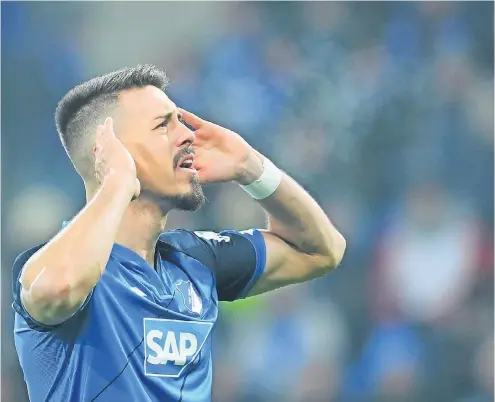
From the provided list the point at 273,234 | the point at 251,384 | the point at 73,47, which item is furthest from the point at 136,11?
the point at 273,234

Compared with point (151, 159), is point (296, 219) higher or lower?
lower

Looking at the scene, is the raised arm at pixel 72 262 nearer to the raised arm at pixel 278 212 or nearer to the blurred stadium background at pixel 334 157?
the raised arm at pixel 278 212

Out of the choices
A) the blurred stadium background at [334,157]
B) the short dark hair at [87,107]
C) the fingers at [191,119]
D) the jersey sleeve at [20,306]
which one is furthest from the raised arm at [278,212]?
the blurred stadium background at [334,157]

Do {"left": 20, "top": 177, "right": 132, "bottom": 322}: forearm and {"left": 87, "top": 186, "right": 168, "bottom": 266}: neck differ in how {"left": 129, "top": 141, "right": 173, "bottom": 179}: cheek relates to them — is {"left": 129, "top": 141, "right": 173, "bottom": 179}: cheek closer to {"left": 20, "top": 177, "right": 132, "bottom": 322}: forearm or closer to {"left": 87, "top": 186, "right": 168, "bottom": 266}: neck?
{"left": 87, "top": 186, "right": 168, "bottom": 266}: neck

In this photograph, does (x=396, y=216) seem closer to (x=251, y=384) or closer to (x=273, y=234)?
(x=251, y=384)

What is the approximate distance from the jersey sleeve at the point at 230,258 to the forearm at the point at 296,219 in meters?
0.12

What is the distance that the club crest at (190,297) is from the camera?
247 centimetres

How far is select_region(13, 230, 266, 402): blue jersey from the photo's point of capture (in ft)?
6.97

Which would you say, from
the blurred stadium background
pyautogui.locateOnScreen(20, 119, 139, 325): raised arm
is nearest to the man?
pyautogui.locateOnScreen(20, 119, 139, 325): raised arm

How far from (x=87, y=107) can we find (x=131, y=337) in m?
0.74

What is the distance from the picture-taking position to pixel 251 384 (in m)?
4.86

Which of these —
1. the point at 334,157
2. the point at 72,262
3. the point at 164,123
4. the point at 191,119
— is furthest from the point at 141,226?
the point at 334,157

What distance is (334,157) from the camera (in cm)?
540

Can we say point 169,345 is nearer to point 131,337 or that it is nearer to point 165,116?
point 131,337
